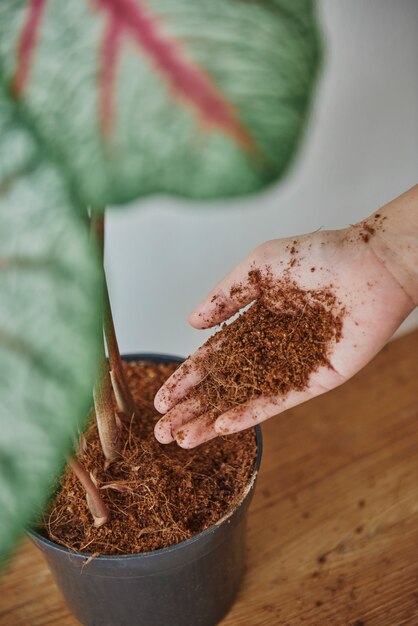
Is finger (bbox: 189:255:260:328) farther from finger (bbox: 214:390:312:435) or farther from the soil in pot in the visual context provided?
finger (bbox: 214:390:312:435)

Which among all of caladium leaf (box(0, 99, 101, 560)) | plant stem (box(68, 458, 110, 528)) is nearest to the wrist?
plant stem (box(68, 458, 110, 528))

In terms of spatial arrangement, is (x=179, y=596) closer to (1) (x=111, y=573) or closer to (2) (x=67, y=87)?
(1) (x=111, y=573)

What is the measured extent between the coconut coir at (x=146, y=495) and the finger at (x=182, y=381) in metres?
0.06

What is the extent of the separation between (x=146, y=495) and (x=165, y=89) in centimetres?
61

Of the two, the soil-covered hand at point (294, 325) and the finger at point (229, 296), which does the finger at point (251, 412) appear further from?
the finger at point (229, 296)

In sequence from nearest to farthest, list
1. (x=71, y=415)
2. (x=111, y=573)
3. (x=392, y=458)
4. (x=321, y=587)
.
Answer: (x=71, y=415) → (x=111, y=573) → (x=321, y=587) → (x=392, y=458)

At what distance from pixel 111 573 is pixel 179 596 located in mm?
132

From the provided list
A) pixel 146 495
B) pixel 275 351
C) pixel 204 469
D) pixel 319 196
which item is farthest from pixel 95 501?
pixel 319 196

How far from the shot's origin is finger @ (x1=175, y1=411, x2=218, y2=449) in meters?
0.86

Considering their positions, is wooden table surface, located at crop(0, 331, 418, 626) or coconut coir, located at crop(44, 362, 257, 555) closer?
coconut coir, located at crop(44, 362, 257, 555)

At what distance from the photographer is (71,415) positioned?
0.37 meters

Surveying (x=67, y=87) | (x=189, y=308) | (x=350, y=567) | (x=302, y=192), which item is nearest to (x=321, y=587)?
(x=350, y=567)

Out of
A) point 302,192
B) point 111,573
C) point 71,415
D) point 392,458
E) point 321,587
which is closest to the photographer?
point 71,415

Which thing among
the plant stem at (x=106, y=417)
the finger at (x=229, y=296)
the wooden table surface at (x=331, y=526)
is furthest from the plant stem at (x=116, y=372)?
the wooden table surface at (x=331, y=526)
